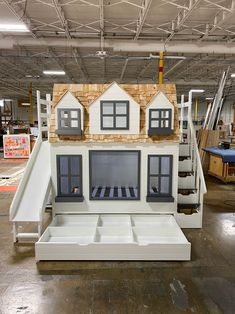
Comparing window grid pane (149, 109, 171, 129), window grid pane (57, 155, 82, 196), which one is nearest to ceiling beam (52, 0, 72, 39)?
window grid pane (149, 109, 171, 129)

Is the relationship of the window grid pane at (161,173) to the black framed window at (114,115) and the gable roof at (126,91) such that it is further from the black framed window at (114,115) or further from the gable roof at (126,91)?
the black framed window at (114,115)

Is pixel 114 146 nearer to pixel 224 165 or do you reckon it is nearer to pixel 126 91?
pixel 126 91

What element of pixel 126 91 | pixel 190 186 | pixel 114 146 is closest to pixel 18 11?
pixel 126 91

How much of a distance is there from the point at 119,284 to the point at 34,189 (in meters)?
2.58

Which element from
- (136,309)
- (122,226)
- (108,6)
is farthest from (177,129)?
(108,6)

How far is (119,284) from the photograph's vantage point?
3.31 meters

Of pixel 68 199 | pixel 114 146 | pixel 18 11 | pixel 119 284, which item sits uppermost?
pixel 18 11

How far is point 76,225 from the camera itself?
15.6 feet

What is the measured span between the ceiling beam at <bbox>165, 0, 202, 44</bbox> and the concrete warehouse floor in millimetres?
5623

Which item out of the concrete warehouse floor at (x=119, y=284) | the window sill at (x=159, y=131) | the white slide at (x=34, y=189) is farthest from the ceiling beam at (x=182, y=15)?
the concrete warehouse floor at (x=119, y=284)

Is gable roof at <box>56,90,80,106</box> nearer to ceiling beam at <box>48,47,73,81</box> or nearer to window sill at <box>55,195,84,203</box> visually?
window sill at <box>55,195,84,203</box>

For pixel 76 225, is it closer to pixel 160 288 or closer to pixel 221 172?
pixel 160 288

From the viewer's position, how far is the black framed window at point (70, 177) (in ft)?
16.3

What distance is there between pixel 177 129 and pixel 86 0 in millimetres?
4318
